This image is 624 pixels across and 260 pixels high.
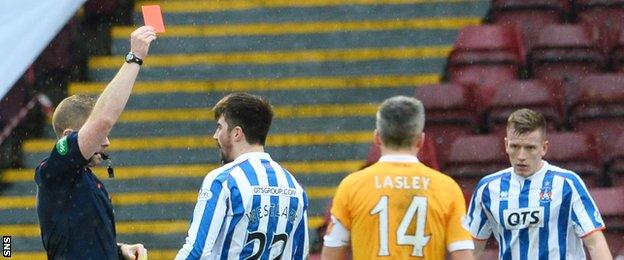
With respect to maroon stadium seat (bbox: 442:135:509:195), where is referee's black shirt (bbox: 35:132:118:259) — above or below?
below

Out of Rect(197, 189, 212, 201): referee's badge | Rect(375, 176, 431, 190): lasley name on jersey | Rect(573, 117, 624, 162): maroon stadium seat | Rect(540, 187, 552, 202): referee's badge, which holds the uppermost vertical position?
Rect(573, 117, 624, 162): maroon stadium seat

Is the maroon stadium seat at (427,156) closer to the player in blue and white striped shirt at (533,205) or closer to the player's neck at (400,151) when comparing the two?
the player in blue and white striped shirt at (533,205)

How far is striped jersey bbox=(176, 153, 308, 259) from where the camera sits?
5.85 meters

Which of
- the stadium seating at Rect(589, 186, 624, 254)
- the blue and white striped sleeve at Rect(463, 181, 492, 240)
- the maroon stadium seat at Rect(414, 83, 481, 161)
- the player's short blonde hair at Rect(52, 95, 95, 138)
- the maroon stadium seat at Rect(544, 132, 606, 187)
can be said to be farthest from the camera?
the maroon stadium seat at Rect(414, 83, 481, 161)

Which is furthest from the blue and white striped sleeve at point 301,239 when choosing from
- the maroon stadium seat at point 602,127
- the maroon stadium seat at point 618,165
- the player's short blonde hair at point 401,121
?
the maroon stadium seat at point 602,127

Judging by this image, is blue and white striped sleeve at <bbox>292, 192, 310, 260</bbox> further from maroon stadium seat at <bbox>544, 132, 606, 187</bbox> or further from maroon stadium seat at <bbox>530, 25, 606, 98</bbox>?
Result: maroon stadium seat at <bbox>530, 25, 606, 98</bbox>

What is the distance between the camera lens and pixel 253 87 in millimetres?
11156

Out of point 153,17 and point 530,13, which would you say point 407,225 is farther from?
point 530,13

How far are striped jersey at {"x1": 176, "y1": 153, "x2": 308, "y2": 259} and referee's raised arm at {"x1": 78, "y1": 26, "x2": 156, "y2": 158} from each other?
2.03ft

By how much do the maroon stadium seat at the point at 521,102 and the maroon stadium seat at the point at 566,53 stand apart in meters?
0.47

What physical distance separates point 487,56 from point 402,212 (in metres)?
5.47

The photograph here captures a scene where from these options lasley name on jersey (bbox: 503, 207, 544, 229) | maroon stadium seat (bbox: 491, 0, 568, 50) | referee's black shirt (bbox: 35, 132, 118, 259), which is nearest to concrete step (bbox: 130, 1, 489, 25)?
maroon stadium seat (bbox: 491, 0, 568, 50)

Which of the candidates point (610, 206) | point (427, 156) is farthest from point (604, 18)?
point (610, 206)

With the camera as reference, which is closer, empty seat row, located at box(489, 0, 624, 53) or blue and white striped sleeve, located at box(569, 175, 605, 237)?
blue and white striped sleeve, located at box(569, 175, 605, 237)
